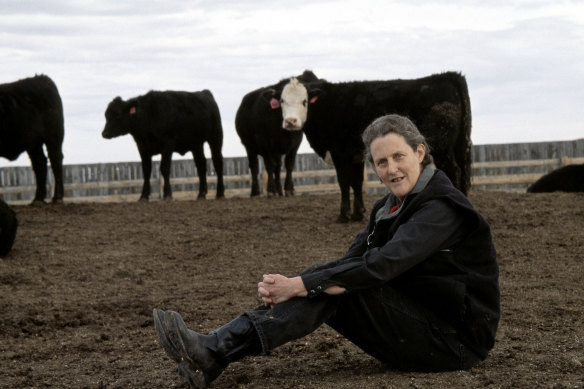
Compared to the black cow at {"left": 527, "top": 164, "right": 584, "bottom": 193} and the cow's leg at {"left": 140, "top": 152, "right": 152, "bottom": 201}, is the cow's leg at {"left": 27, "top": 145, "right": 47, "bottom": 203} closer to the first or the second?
the cow's leg at {"left": 140, "top": 152, "right": 152, "bottom": 201}

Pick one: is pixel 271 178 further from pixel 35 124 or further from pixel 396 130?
pixel 396 130

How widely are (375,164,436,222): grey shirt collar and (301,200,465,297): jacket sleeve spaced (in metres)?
0.18

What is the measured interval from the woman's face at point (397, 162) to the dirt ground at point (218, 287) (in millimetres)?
944

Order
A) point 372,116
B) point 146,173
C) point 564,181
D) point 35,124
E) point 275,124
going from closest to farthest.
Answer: point 372,116 → point 35,124 → point 564,181 → point 275,124 → point 146,173

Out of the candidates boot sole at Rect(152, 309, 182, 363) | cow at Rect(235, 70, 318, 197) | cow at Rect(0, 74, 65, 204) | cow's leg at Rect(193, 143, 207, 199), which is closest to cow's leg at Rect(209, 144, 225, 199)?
cow's leg at Rect(193, 143, 207, 199)

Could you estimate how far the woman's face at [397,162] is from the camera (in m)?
3.61

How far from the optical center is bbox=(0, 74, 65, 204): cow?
530 inches

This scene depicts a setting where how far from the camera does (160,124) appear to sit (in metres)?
15.2

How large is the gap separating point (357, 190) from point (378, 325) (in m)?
6.96

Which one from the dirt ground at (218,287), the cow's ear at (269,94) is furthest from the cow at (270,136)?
the cow's ear at (269,94)

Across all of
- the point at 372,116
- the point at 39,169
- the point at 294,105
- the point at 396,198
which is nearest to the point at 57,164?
the point at 39,169

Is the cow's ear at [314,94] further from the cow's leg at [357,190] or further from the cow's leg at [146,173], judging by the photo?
the cow's leg at [146,173]

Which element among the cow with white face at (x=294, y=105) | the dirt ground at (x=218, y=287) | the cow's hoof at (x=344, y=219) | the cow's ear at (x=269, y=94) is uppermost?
the cow's ear at (x=269, y=94)

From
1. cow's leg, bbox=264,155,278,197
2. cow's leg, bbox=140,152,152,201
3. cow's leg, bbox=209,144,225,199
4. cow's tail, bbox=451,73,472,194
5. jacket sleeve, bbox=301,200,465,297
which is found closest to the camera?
jacket sleeve, bbox=301,200,465,297
